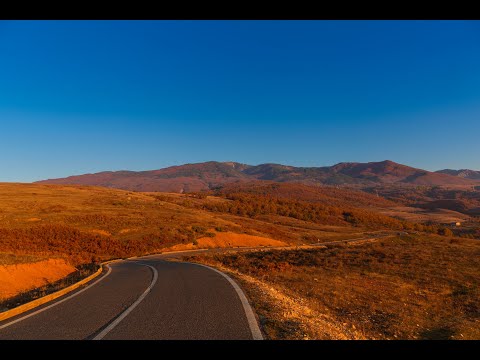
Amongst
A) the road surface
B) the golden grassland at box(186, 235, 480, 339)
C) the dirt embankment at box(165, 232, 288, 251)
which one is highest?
the road surface

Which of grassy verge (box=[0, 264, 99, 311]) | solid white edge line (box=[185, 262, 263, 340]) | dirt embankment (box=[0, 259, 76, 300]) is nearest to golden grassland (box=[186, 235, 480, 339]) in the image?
solid white edge line (box=[185, 262, 263, 340])

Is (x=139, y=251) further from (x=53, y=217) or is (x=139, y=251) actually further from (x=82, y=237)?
(x=53, y=217)

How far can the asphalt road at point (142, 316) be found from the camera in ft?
24.6

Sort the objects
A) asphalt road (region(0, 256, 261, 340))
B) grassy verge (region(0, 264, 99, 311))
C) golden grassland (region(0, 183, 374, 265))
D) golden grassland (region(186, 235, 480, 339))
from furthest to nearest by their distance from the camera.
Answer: golden grassland (region(0, 183, 374, 265)) < grassy verge (region(0, 264, 99, 311)) < golden grassland (region(186, 235, 480, 339)) < asphalt road (region(0, 256, 261, 340))

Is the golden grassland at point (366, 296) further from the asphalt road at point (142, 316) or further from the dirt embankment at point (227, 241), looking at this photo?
the dirt embankment at point (227, 241)

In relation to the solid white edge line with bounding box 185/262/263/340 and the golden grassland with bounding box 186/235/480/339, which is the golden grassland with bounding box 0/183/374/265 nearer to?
the golden grassland with bounding box 186/235/480/339

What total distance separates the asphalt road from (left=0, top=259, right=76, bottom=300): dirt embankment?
6588 millimetres

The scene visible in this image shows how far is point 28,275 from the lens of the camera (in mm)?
19984

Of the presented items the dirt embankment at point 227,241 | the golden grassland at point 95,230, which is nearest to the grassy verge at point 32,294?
the golden grassland at point 95,230

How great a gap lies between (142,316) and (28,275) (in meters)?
14.6

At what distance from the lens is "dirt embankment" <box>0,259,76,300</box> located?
17.6 m
